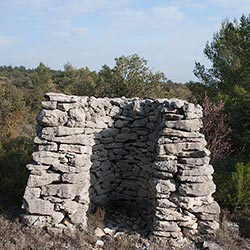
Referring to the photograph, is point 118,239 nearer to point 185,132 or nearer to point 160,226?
point 160,226

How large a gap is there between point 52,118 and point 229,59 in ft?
31.0

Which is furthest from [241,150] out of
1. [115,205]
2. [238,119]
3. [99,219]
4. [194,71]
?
[194,71]

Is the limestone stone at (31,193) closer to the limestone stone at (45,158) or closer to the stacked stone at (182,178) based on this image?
the limestone stone at (45,158)

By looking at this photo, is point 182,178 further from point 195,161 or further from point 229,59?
point 229,59

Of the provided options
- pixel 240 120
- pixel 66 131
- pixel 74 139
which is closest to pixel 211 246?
pixel 74 139

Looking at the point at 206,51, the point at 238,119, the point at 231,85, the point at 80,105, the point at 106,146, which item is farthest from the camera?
the point at 206,51

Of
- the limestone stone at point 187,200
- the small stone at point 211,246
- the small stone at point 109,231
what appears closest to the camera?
the small stone at point 211,246

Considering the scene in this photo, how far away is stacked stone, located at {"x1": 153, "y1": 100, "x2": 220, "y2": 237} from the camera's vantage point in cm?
502

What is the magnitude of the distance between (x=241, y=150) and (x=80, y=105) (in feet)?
16.3

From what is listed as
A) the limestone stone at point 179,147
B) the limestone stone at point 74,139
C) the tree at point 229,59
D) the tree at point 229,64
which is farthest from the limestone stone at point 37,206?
the tree at point 229,59

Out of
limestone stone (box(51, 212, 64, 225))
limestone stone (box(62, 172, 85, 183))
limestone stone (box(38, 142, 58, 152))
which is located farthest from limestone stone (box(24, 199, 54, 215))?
limestone stone (box(38, 142, 58, 152))

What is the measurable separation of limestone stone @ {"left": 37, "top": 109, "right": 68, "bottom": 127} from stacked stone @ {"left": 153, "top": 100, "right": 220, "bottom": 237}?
156cm

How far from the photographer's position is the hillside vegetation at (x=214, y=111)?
6.19 metres

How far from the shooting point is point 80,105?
5.54 meters
